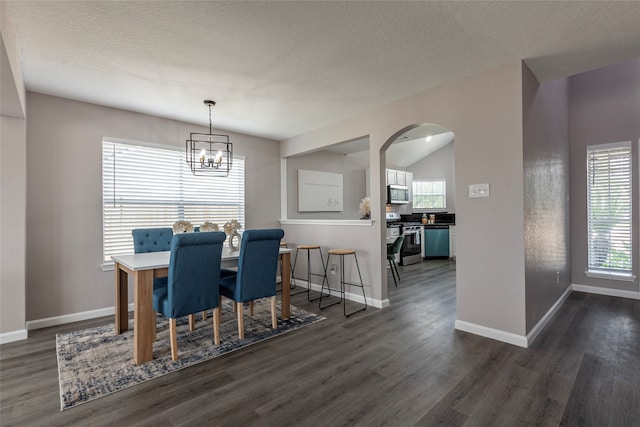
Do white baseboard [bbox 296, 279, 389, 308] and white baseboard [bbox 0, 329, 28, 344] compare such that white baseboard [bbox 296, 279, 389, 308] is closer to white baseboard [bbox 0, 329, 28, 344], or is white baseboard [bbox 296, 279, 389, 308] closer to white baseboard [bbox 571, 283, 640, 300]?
white baseboard [bbox 571, 283, 640, 300]

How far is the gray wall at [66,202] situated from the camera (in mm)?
3270

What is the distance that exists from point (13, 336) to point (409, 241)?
6.46 meters

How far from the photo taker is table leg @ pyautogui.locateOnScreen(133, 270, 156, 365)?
2.40 meters

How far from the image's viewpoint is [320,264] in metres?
4.73

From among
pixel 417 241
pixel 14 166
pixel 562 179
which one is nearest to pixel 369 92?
pixel 562 179

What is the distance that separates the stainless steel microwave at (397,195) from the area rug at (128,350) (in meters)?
4.61

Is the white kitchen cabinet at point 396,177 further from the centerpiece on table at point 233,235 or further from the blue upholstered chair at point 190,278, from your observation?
the blue upholstered chair at point 190,278

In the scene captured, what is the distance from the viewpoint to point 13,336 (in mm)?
2908

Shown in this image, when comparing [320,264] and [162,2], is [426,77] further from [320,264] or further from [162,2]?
[320,264]

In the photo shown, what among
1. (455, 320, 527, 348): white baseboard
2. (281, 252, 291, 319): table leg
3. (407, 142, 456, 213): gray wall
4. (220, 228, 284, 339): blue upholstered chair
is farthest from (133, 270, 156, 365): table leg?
(407, 142, 456, 213): gray wall

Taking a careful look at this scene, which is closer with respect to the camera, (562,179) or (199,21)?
(199,21)

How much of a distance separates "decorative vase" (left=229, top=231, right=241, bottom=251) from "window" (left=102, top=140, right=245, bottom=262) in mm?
1371

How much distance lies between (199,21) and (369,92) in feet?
6.08

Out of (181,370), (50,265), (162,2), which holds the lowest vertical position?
(181,370)
